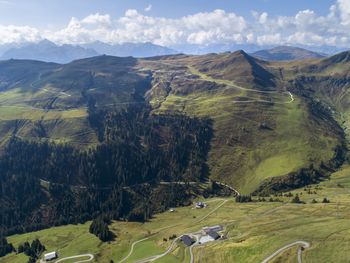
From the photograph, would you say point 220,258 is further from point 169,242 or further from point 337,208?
point 337,208

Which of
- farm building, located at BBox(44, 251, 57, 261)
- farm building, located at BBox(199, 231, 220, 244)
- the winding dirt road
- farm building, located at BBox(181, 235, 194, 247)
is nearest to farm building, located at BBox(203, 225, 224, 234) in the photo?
farm building, located at BBox(199, 231, 220, 244)

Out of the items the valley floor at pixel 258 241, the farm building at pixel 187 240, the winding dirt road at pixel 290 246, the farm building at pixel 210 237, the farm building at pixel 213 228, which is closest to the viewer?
the winding dirt road at pixel 290 246

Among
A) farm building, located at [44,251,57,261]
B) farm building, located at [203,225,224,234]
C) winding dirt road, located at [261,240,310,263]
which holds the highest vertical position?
winding dirt road, located at [261,240,310,263]

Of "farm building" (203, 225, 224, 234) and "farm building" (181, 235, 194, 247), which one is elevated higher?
"farm building" (203, 225, 224, 234)

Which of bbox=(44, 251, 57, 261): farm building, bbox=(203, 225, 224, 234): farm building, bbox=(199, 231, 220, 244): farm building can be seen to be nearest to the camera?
bbox=(199, 231, 220, 244): farm building

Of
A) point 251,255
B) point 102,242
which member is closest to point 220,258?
point 251,255

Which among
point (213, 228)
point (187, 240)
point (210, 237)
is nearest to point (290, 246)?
point (210, 237)

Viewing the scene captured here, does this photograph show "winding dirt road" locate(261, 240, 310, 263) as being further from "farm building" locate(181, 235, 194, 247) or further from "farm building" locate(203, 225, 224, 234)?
"farm building" locate(203, 225, 224, 234)

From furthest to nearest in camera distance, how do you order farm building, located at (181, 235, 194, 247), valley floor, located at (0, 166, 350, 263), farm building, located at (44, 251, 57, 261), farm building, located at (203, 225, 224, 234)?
farm building, located at (44, 251, 57, 261)
farm building, located at (203, 225, 224, 234)
farm building, located at (181, 235, 194, 247)
valley floor, located at (0, 166, 350, 263)

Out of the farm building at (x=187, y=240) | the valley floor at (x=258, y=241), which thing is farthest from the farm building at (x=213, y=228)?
the farm building at (x=187, y=240)

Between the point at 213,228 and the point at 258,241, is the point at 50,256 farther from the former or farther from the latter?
the point at 258,241

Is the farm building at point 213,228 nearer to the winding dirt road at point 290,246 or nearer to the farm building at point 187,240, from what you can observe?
the farm building at point 187,240
